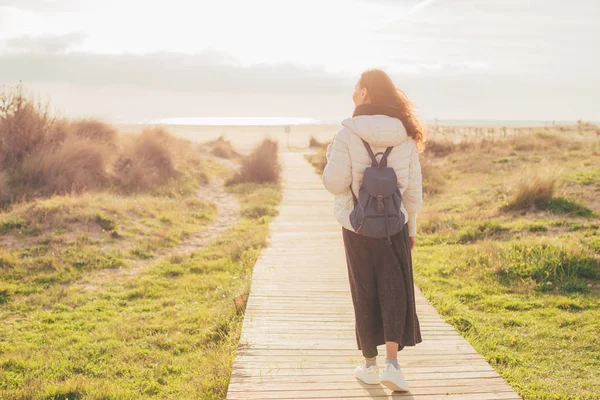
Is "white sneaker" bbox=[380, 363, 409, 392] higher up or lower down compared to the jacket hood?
lower down

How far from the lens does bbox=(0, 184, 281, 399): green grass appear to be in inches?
181

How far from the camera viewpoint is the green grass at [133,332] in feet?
15.1

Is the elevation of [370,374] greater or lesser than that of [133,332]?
greater

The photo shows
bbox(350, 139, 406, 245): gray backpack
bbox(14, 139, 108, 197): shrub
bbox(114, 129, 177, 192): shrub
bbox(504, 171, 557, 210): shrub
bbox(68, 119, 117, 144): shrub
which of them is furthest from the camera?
bbox(68, 119, 117, 144): shrub

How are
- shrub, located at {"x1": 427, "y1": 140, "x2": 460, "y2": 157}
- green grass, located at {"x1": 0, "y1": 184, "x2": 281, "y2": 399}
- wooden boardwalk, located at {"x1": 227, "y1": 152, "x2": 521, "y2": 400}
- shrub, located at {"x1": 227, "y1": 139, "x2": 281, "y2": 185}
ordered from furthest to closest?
1. shrub, located at {"x1": 427, "y1": 140, "x2": 460, "y2": 157}
2. shrub, located at {"x1": 227, "y1": 139, "x2": 281, "y2": 185}
3. green grass, located at {"x1": 0, "y1": 184, "x2": 281, "y2": 399}
4. wooden boardwalk, located at {"x1": 227, "y1": 152, "x2": 521, "y2": 400}

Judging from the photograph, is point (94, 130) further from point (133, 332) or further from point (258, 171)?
point (133, 332)

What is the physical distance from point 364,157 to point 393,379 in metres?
1.46

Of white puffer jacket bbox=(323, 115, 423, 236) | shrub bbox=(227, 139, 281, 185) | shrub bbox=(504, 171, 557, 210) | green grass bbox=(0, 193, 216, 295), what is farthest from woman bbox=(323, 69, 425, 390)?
shrub bbox=(227, 139, 281, 185)

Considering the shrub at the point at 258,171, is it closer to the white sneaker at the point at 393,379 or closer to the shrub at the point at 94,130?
the shrub at the point at 94,130

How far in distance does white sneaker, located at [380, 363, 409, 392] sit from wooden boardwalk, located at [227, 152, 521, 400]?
0.12 metres

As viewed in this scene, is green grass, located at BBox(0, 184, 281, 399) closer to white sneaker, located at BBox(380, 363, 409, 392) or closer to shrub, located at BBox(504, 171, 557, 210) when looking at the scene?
white sneaker, located at BBox(380, 363, 409, 392)

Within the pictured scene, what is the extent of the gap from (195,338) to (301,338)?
4.87ft

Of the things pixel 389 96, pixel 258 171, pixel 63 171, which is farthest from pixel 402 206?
pixel 258 171

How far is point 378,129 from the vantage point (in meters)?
3.31
